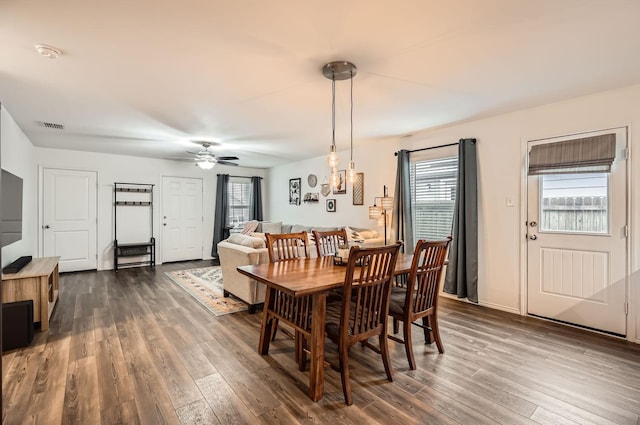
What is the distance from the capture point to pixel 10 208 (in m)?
3.30

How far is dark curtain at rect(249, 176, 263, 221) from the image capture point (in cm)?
821

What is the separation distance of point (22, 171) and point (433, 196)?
591cm

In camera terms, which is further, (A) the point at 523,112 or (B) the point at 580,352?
(A) the point at 523,112

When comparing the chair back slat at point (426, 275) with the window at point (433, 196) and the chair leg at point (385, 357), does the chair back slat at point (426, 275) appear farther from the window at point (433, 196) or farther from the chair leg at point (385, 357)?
the window at point (433, 196)

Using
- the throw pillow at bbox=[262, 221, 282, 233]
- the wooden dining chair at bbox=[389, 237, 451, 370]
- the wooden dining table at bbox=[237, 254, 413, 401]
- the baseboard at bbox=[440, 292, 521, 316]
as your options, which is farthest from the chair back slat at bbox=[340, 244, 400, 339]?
the throw pillow at bbox=[262, 221, 282, 233]

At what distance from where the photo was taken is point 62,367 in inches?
97.5

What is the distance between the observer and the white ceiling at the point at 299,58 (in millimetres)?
1860

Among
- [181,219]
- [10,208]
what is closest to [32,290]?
[10,208]

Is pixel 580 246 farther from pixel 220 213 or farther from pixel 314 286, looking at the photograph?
pixel 220 213

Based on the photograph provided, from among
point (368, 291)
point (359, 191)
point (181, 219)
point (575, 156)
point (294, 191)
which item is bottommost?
point (368, 291)

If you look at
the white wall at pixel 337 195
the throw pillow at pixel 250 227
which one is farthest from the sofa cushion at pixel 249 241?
the throw pillow at pixel 250 227

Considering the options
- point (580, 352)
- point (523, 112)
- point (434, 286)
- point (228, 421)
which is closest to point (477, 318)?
point (580, 352)

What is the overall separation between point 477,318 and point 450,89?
2514 millimetres

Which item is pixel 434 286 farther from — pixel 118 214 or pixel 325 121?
pixel 118 214
